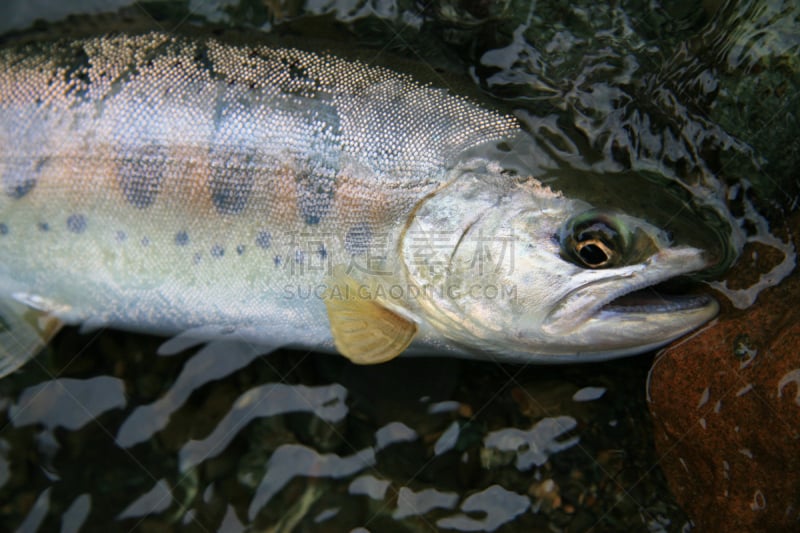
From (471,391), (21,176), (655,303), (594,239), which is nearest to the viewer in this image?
(594,239)

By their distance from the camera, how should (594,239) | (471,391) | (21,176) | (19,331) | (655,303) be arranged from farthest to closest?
(471,391) < (19,331) < (21,176) < (655,303) < (594,239)

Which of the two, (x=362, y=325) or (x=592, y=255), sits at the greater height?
(x=592, y=255)

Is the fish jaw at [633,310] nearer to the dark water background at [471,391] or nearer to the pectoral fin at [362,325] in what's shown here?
the dark water background at [471,391]

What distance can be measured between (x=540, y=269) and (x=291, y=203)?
96 centimetres

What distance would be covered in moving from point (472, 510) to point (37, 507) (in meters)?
1.78

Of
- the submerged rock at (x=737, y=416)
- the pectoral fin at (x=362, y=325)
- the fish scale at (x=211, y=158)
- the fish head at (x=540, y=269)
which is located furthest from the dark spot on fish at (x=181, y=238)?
the submerged rock at (x=737, y=416)

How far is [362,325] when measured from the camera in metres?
2.46

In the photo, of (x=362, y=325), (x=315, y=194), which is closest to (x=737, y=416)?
(x=362, y=325)

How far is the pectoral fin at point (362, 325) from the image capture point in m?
2.44

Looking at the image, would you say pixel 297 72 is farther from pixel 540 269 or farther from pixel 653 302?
pixel 653 302

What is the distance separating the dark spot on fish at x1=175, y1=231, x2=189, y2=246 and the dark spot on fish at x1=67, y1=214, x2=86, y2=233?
0.38 meters

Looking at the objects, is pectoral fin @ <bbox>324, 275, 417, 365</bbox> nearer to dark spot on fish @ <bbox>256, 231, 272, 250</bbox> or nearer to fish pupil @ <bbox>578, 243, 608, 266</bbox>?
dark spot on fish @ <bbox>256, 231, 272, 250</bbox>

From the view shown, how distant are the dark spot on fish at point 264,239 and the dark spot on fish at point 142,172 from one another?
0.42 meters

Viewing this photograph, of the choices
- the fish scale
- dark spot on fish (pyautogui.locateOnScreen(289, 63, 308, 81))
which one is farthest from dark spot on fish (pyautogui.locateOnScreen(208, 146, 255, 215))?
dark spot on fish (pyautogui.locateOnScreen(289, 63, 308, 81))
